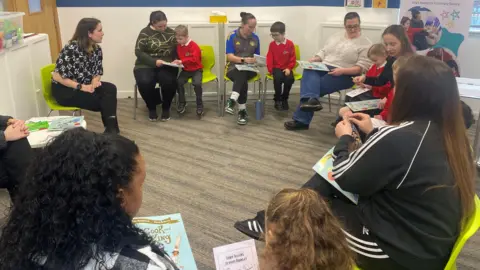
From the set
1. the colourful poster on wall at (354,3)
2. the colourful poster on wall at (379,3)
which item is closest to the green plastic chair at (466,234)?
the colourful poster on wall at (379,3)

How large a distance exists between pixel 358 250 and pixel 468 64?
3669 mm

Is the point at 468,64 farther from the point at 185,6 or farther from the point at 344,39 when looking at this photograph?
the point at 185,6

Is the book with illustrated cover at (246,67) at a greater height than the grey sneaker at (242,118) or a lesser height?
greater

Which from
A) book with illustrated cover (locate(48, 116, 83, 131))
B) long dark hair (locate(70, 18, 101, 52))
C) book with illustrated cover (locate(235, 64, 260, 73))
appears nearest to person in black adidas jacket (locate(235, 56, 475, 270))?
book with illustrated cover (locate(48, 116, 83, 131))

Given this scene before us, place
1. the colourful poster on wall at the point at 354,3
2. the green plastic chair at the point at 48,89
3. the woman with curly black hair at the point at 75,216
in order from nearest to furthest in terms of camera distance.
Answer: the woman with curly black hair at the point at 75,216, the green plastic chair at the point at 48,89, the colourful poster on wall at the point at 354,3

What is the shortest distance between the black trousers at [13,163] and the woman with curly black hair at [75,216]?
1.58m

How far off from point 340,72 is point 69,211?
A: 3740mm

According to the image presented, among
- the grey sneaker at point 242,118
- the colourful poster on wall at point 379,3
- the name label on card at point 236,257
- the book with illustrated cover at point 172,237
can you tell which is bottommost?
the grey sneaker at point 242,118

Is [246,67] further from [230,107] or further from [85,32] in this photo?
[85,32]

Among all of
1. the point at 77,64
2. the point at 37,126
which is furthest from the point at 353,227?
the point at 77,64

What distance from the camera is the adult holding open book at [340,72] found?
14.5ft

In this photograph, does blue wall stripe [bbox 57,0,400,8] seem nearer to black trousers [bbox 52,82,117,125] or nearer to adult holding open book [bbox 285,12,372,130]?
adult holding open book [bbox 285,12,372,130]

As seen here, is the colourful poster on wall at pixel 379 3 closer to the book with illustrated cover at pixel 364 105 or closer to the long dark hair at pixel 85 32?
the book with illustrated cover at pixel 364 105

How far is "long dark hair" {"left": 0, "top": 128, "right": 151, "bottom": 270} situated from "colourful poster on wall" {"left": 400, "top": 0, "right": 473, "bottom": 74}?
422cm
